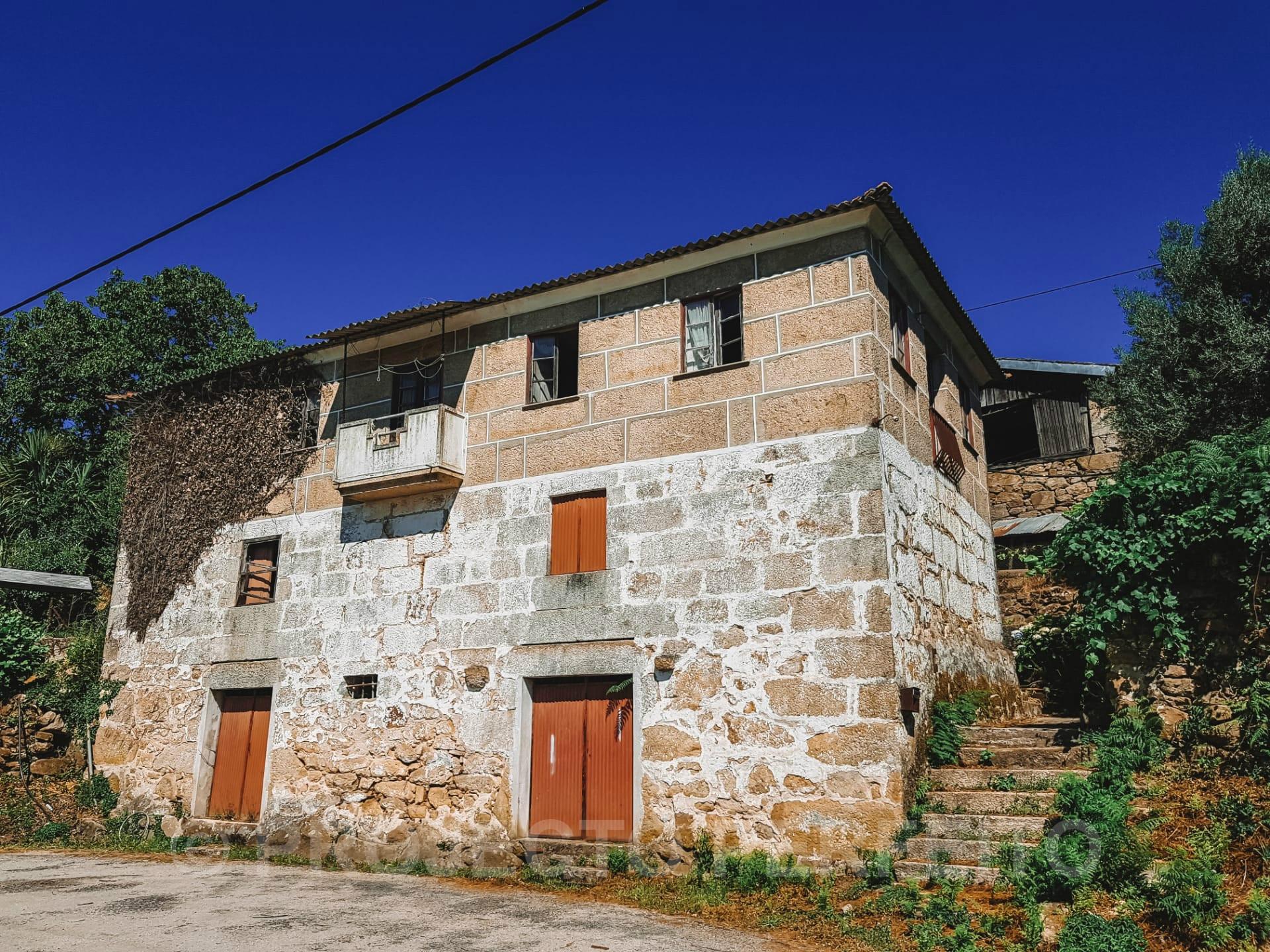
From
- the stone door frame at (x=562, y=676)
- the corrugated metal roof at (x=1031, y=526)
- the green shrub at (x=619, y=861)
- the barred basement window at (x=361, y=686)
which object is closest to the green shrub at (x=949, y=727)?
the stone door frame at (x=562, y=676)

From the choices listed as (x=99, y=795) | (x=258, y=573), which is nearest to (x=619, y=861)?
(x=258, y=573)

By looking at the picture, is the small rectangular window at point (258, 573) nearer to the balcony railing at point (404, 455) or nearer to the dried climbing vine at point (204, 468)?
the dried climbing vine at point (204, 468)

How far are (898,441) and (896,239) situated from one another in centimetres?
235

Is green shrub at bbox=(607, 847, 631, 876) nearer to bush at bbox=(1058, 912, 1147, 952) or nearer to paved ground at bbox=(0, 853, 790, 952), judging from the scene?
paved ground at bbox=(0, 853, 790, 952)

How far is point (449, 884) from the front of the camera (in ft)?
33.2

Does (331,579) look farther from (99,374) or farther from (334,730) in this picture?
(99,374)

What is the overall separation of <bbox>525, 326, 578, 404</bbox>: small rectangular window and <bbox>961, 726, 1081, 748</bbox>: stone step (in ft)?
20.0

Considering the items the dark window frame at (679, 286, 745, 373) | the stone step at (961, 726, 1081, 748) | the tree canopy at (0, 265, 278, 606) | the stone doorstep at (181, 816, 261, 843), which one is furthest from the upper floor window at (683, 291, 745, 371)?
the tree canopy at (0, 265, 278, 606)

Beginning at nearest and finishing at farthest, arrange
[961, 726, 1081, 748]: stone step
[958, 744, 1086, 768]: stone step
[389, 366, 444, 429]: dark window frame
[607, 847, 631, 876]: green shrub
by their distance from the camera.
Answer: [958, 744, 1086, 768]: stone step < [961, 726, 1081, 748]: stone step < [607, 847, 631, 876]: green shrub < [389, 366, 444, 429]: dark window frame

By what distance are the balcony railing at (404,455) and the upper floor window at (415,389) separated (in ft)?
1.93

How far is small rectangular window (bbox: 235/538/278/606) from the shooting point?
1362 cm

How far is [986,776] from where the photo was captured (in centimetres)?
927

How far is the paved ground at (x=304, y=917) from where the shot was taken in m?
7.20

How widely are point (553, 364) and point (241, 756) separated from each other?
21.7 feet
